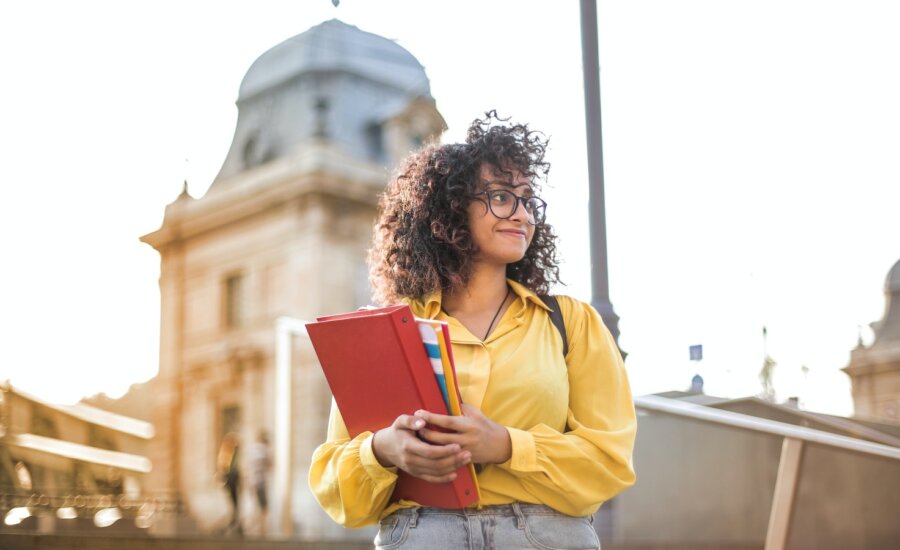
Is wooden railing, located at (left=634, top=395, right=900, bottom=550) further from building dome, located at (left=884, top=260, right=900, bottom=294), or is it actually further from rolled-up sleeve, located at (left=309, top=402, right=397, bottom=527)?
building dome, located at (left=884, top=260, right=900, bottom=294)

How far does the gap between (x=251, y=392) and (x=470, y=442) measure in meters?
14.1

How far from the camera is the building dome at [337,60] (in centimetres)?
1656

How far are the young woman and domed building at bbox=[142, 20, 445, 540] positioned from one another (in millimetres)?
12420

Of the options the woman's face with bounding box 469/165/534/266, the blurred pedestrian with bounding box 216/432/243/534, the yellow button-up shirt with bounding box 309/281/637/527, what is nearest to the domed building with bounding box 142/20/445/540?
the blurred pedestrian with bounding box 216/432/243/534

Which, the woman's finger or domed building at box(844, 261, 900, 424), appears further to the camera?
domed building at box(844, 261, 900, 424)

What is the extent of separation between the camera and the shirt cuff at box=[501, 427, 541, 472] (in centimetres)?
199

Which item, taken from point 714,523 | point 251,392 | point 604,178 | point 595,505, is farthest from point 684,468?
point 251,392

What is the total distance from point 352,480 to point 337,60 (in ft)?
53.0

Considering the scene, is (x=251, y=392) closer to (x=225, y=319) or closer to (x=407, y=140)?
(x=225, y=319)

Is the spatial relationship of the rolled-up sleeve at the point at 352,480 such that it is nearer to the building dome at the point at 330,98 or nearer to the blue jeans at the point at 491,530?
the blue jeans at the point at 491,530

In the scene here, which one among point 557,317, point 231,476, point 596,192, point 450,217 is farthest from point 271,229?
point 557,317

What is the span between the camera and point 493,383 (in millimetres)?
2100

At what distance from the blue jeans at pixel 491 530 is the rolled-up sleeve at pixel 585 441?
0.12ft

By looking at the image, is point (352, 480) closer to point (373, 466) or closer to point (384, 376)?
point (373, 466)
